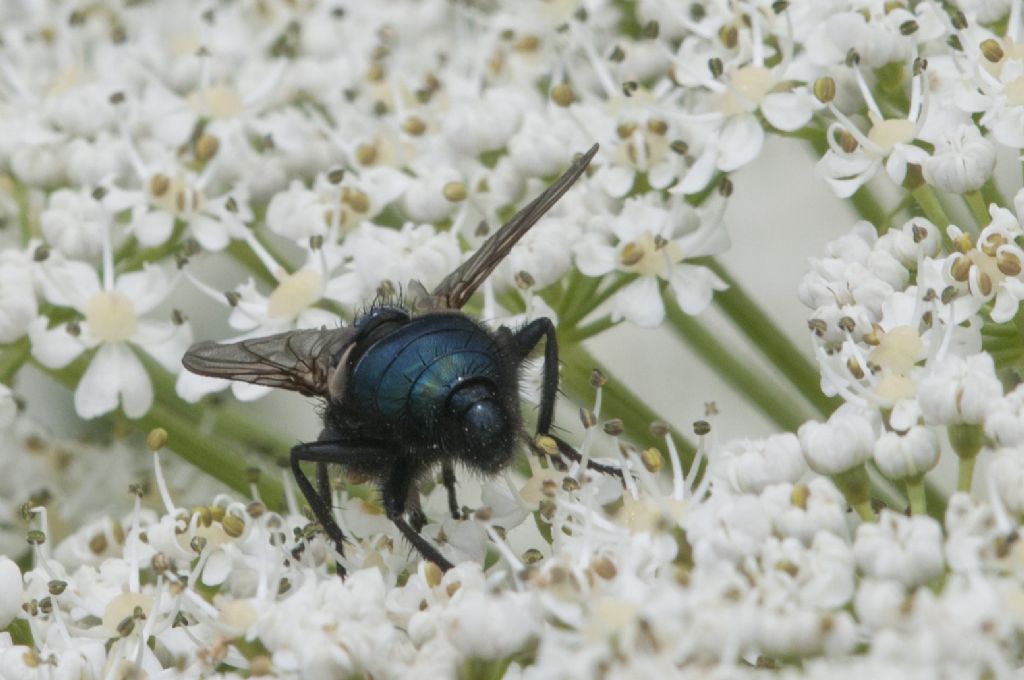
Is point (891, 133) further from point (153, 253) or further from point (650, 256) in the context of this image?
point (153, 253)

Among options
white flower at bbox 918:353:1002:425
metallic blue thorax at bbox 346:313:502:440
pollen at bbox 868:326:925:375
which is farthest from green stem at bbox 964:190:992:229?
metallic blue thorax at bbox 346:313:502:440

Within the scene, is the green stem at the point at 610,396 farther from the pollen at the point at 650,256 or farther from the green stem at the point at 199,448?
the green stem at the point at 199,448

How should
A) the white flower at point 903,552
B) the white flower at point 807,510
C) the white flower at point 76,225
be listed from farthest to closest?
1. the white flower at point 76,225
2. the white flower at point 807,510
3. the white flower at point 903,552

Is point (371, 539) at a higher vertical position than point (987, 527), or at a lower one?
lower

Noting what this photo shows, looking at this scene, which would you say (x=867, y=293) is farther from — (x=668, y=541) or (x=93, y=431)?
(x=93, y=431)

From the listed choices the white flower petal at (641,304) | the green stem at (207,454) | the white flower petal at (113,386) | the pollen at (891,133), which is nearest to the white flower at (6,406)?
the white flower petal at (113,386)

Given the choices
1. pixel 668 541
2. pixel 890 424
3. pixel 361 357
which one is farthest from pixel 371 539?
pixel 890 424
